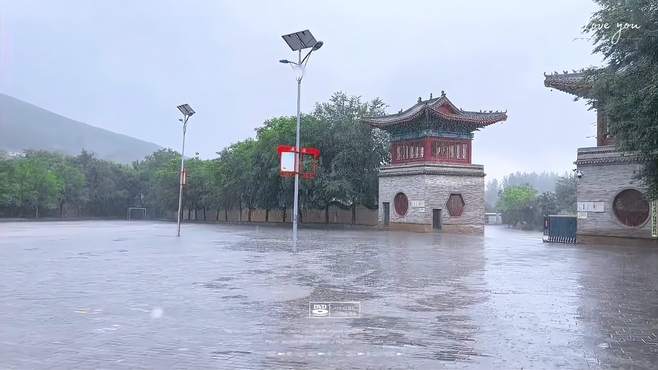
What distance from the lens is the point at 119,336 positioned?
7238 millimetres

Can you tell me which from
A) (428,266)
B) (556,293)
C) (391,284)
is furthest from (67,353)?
(428,266)

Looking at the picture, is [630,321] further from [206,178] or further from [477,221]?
[206,178]

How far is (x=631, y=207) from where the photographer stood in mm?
26625

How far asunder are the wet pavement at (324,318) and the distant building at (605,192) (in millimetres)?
11209

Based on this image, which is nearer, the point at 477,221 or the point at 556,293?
the point at 556,293

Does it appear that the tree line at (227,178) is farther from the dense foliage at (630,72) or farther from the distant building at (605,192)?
the dense foliage at (630,72)

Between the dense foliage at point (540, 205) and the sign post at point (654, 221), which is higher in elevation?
the dense foliage at point (540, 205)

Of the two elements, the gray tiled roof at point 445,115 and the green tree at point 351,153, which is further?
the green tree at point 351,153

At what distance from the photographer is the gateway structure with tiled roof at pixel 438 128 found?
134 ft

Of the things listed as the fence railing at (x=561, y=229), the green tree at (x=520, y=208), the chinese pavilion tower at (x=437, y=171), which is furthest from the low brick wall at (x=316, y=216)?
the green tree at (x=520, y=208)

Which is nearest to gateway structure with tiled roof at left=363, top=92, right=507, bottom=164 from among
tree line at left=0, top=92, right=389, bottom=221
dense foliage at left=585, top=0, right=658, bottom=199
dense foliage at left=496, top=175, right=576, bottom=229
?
tree line at left=0, top=92, right=389, bottom=221

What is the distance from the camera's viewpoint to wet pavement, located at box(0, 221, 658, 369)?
632 cm

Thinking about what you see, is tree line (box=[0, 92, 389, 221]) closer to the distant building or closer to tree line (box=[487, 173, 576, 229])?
the distant building

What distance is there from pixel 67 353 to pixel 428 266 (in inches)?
446
